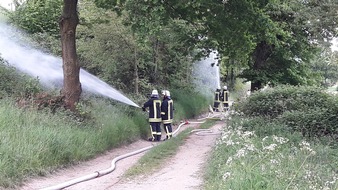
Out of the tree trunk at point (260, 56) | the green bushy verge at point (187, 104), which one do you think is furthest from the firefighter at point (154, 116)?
the tree trunk at point (260, 56)

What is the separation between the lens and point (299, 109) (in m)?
11.8

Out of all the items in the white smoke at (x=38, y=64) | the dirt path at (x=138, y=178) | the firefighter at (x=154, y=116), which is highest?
the white smoke at (x=38, y=64)

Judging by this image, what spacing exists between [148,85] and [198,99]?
775 centimetres

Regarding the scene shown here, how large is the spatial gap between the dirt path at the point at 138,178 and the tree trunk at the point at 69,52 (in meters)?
1.87

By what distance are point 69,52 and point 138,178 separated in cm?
497

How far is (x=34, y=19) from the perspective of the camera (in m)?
17.2

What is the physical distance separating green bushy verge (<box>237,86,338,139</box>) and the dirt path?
2.55 metres

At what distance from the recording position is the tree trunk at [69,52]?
11.2 metres

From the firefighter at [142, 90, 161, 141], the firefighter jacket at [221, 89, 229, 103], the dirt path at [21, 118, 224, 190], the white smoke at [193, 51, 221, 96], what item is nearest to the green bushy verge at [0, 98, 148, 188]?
the dirt path at [21, 118, 224, 190]

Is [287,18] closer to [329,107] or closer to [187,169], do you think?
[329,107]

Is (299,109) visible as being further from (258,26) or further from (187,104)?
(187,104)

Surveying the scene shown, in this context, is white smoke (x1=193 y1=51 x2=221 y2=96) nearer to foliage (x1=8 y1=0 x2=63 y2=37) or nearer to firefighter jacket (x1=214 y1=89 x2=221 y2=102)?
firefighter jacket (x1=214 y1=89 x2=221 y2=102)

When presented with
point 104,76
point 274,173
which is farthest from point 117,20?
point 274,173

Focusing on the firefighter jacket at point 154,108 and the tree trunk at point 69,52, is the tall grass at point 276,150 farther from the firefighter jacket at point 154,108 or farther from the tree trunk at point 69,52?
the tree trunk at point 69,52
